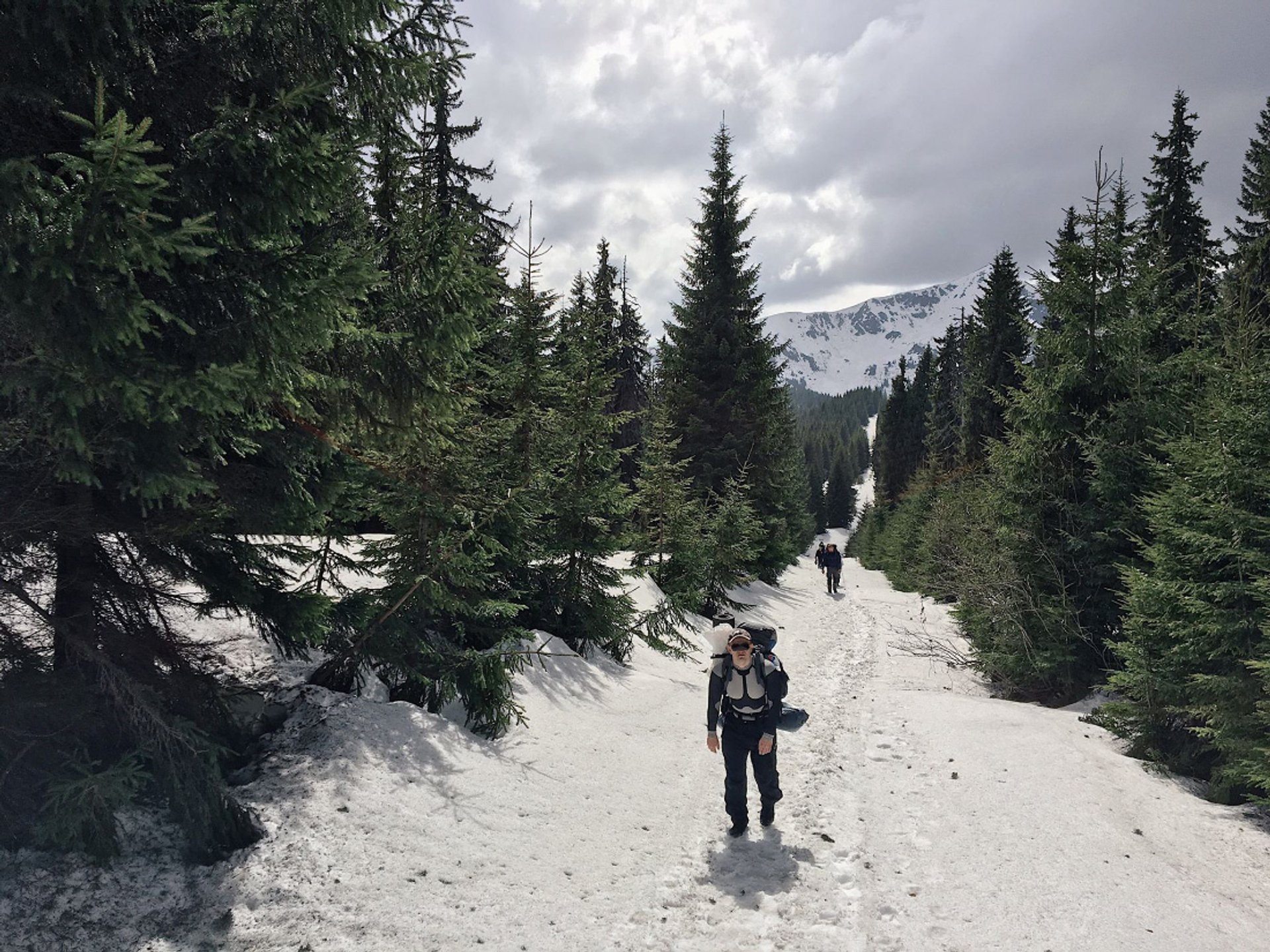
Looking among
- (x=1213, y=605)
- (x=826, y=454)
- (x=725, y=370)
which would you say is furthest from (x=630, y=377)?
(x=826, y=454)

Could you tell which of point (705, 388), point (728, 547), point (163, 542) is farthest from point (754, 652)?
point (705, 388)

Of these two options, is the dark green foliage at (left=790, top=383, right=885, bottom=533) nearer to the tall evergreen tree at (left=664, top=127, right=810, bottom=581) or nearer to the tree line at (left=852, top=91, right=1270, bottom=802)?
the tall evergreen tree at (left=664, top=127, right=810, bottom=581)

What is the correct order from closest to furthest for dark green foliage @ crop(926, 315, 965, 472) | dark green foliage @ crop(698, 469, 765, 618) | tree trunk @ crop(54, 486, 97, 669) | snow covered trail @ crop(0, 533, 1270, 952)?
1. snow covered trail @ crop(0, 533, 1270, 952)
2. tree trunk @ crop(54, 486, 97, 669)
3. dark green foliage @ crop(698, 469, 765, 618)
4. dark green foliage @ crop(926, 315, 965, 472)

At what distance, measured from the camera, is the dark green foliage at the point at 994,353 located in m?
33.3

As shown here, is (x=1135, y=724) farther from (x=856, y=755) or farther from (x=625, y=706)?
(x=625, y=706)

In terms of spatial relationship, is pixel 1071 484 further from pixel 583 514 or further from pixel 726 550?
pixel 583 514

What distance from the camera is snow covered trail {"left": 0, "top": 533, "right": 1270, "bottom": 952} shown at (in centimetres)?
420

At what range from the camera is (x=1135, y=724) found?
27.2 feet

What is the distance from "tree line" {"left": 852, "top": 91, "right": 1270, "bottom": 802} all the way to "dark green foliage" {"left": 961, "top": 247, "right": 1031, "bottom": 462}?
1700 cm

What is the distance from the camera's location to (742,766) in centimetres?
633

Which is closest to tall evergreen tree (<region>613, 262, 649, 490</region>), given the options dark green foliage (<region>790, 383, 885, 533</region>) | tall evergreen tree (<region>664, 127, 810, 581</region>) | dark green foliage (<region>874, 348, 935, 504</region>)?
tall evergreen tree (<region>664, 127, 810, 581</region>)

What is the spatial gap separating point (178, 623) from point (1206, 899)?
994 centimetres

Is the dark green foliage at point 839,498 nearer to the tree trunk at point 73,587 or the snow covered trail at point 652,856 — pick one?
the snow covered trail at point 652,856

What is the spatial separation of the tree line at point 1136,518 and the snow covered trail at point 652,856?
1.01 meters
